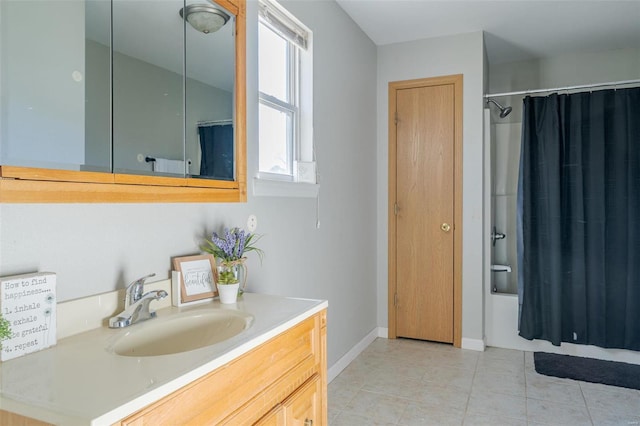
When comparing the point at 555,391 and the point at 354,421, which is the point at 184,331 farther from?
the point at 555,391

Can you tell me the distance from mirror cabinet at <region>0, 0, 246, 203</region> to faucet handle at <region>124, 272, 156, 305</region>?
0.83ft

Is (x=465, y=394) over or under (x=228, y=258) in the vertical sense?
under

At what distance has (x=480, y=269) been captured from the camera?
337 cm

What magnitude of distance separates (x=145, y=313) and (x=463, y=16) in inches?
116

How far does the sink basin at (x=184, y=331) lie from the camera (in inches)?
48.0

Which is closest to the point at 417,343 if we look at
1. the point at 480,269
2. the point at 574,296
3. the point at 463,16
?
the point at 480,269

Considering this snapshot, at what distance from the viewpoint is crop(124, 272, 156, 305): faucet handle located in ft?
4.18

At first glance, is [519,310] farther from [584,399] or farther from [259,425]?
[259,425]

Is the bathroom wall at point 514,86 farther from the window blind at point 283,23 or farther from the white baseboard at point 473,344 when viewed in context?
the window blind at point 283,23

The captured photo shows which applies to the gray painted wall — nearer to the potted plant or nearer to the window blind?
the window blind

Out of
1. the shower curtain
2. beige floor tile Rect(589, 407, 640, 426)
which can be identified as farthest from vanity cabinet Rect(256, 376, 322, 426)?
the shower curtain

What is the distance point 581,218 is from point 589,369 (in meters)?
1.08

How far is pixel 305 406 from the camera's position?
145 centimetres

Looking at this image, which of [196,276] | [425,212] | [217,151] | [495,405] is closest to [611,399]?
[495,405]
